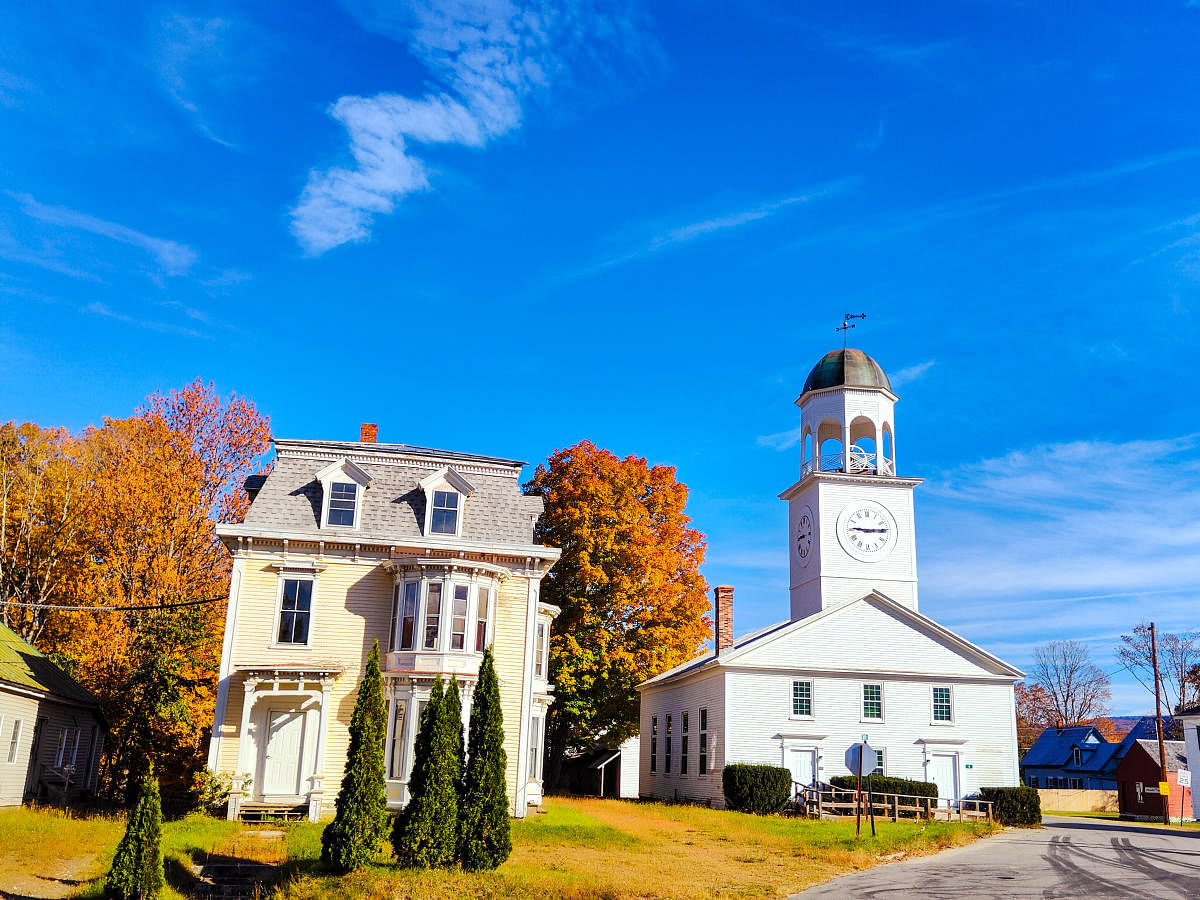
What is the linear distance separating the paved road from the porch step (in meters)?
13.9

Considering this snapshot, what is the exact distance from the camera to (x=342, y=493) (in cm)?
2884

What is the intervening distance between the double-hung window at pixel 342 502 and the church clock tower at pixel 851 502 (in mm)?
22286

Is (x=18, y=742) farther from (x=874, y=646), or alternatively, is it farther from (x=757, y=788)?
(x=874, y=646)

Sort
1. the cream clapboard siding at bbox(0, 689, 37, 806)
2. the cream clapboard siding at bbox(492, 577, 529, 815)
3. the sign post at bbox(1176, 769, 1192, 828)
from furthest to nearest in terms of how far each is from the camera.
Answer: the sign post at bbox(1176, 769, 1192, 828) → the cream clapboard siding at bbox(492, 577, 529, 815) → the cream clapboard siding at bbox(0, 689, 37, 806)

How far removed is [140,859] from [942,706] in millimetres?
29559

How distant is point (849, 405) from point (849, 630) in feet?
37.5

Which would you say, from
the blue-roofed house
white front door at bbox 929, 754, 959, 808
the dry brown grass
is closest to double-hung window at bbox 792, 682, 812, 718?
white front door at bbox 929, 754, 959, 808

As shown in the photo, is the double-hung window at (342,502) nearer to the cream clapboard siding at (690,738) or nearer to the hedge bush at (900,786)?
the cream clapboard siding at (690,738)

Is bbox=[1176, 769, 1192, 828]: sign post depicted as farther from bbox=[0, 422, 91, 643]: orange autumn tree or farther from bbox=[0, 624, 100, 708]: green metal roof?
bbox=[0, 422, 91, 643]: orange autumn tree

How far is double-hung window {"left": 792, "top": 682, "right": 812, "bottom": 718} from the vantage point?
36.8 meters

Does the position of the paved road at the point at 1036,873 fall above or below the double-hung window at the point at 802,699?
below

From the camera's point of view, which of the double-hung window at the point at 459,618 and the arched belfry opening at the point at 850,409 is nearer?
the double-hung window at the point at 459,618

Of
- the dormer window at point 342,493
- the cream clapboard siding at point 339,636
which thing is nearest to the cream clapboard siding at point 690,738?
the cream clapboard siding at point 339,636

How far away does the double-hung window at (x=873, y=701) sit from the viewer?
37219 mm
